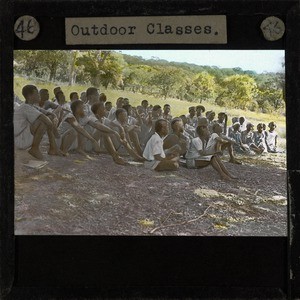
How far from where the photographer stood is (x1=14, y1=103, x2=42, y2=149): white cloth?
2855mm

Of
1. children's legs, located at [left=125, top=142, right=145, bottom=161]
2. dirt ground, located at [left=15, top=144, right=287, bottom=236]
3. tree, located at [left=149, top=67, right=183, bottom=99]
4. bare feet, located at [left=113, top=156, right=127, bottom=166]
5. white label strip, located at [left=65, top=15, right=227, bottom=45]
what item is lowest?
dirt ground, located at [left=15, top=144, right=287, bottom=236]

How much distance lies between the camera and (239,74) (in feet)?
9.36

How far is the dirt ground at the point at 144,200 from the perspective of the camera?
283 centimetres

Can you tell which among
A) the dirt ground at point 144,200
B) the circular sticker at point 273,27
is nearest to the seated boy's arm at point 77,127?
the dirt ground at point 144,200

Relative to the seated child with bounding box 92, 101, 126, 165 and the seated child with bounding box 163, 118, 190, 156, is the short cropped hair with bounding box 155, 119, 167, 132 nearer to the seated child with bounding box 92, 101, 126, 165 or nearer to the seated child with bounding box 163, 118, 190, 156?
the seated child with bounding box 163, 118, 190, 156

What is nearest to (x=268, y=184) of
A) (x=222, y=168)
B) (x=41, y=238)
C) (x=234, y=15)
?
(x=222, y=168)

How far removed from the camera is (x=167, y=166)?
9.45 feet

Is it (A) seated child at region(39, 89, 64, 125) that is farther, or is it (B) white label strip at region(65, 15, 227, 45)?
(A) seated child at region(39, 89, 64, 125)

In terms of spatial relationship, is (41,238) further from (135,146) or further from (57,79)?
(57,79)

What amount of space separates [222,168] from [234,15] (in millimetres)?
968

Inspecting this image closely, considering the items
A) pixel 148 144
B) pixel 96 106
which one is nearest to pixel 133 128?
pixel 148 144

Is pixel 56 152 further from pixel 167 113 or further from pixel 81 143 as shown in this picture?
pixel 167 113

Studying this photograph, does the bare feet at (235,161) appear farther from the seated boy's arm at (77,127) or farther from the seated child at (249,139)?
the seated boy's arm at (77,127)

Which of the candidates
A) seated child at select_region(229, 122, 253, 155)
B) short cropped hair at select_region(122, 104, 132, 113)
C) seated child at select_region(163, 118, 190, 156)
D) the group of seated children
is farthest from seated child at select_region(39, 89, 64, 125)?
seated child at select_region(229, 122, 253, 155)
